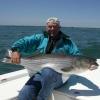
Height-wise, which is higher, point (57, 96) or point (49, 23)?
point (49, 23)

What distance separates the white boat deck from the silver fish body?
1.16ft

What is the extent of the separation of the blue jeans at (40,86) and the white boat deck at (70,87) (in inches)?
8.5

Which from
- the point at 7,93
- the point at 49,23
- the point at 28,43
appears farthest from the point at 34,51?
the point at 7,93

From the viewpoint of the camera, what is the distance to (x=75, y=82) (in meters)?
4.58

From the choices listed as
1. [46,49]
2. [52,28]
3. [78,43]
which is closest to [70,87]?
[46,49]

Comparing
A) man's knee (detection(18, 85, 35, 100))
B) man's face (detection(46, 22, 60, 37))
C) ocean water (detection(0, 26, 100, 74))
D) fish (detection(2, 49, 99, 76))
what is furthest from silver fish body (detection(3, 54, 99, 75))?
ocean water (detection(0, 26, 100, 74))

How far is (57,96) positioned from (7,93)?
72 centimetres

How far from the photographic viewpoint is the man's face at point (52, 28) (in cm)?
443

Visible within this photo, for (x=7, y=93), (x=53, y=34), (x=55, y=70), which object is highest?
(x=53, y=34)

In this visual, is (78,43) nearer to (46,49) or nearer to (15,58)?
(46,49)

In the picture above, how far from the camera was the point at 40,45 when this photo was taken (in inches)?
179

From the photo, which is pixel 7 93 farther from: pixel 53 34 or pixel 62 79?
pixel 53 34

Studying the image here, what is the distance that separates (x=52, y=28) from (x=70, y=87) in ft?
3.00

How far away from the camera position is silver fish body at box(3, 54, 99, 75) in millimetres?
3926
